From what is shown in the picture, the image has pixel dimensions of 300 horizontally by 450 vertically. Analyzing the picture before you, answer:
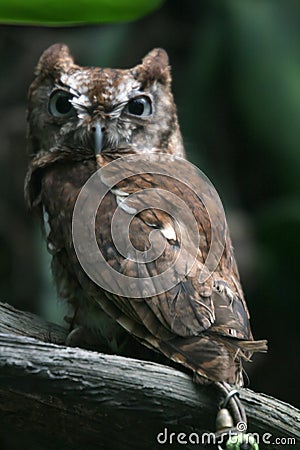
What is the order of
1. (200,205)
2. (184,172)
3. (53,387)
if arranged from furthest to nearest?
(184,172)
(200,205)
(53,387)

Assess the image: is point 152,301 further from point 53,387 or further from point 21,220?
point 21,220

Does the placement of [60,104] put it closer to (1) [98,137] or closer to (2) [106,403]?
(1) [98,137]

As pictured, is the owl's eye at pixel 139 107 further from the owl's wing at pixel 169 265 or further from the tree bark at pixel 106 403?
the tree bark at pixel 106 403

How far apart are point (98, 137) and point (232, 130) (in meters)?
2.18

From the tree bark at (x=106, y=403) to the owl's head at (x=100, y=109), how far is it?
0.87m

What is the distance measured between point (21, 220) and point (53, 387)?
2.87m

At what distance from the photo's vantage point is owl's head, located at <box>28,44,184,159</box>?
8.18ft

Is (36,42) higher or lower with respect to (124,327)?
higher

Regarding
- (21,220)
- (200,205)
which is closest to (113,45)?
(21,220)

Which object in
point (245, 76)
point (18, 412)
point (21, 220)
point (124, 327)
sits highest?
point (245, 76)

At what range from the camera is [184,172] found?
2500 millimetres

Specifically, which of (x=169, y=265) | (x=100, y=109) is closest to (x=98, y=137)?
(x=100, y=109)

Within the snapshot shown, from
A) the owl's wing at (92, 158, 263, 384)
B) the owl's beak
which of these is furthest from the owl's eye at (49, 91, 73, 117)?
the owl's wing at (92, 158, 263, 384)

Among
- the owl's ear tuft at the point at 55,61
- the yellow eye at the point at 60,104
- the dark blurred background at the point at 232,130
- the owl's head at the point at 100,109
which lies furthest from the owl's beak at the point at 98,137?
the dark blurred background at the point at 232,130
